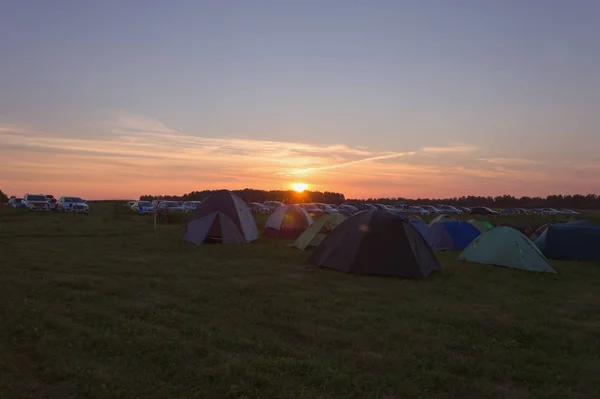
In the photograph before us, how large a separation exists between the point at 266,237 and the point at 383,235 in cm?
1272

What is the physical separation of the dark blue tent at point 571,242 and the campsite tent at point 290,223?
12595mm

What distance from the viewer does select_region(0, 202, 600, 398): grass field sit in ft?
19.8

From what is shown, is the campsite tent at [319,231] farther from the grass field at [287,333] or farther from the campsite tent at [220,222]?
the grass field at [287,333]

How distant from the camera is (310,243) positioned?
20.9m

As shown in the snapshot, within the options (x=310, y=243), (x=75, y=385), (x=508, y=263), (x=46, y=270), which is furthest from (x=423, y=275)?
(x=46, y=270)

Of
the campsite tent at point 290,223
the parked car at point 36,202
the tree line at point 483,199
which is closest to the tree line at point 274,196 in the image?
the tree line at point 483,199

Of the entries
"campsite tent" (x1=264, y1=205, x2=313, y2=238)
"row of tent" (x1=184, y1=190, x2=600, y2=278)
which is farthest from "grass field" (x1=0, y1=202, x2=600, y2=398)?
"campsite tent" (x1=264, y1=205, x2=313, y2=238)

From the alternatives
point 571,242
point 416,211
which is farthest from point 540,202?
point 571,242

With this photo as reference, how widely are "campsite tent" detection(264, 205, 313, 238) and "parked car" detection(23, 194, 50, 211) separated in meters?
31.0

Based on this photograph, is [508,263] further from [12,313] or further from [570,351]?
[12,313]

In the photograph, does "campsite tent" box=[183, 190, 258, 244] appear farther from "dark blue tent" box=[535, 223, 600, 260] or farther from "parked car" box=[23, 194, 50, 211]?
"parked car" box=[23, 194, 50, 211]

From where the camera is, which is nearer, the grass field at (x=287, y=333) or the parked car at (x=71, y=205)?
the grass field at (x=287, y=333)

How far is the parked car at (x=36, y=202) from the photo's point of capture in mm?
45375

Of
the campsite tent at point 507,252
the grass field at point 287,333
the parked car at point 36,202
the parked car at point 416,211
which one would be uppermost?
the parked car at point 36,202
